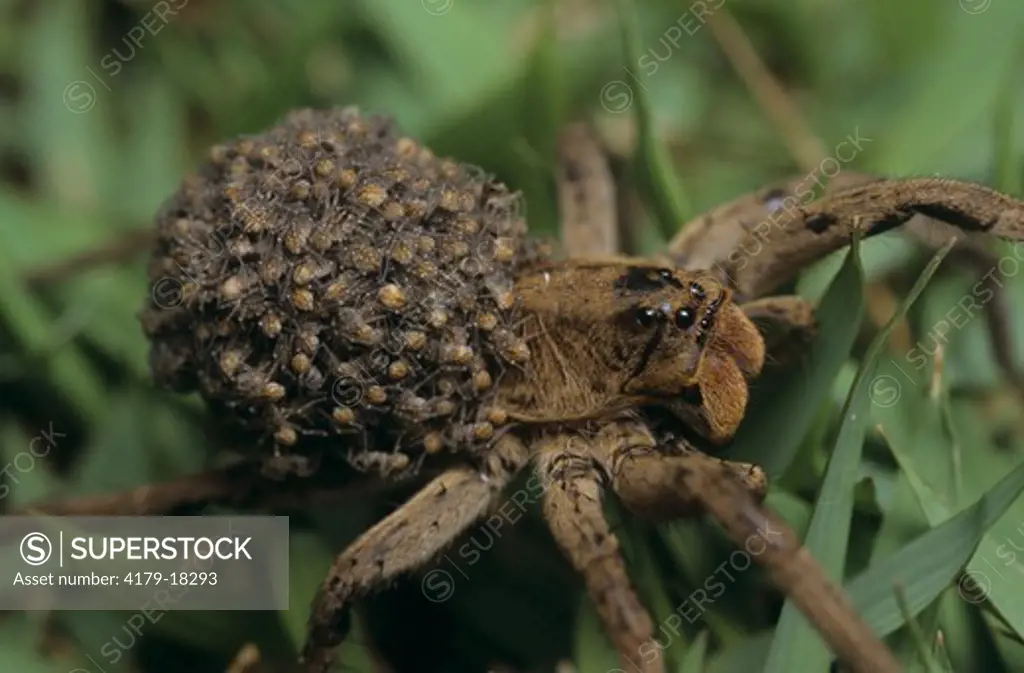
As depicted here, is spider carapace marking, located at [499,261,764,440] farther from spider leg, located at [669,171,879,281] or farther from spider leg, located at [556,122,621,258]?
spider leg, located at [556,122,621,258]

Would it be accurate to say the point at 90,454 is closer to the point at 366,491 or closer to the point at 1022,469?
the point at 366,491

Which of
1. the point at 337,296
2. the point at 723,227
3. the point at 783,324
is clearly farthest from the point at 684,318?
the point at 337,296

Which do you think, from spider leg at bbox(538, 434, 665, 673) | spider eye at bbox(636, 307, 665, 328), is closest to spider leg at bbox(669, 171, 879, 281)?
spider eye at bbox(636, 307, 665, 328)

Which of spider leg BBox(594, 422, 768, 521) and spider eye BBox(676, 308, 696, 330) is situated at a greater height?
spider eye BBox(676, 308, 696, 330)

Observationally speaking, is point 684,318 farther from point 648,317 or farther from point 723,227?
point 723,227

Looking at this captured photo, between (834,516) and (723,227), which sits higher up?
(723,227)

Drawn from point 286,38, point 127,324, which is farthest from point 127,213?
point 286,38

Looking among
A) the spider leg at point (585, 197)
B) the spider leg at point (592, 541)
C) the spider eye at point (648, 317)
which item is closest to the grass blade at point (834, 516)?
the spider leg at point (592, 541)
